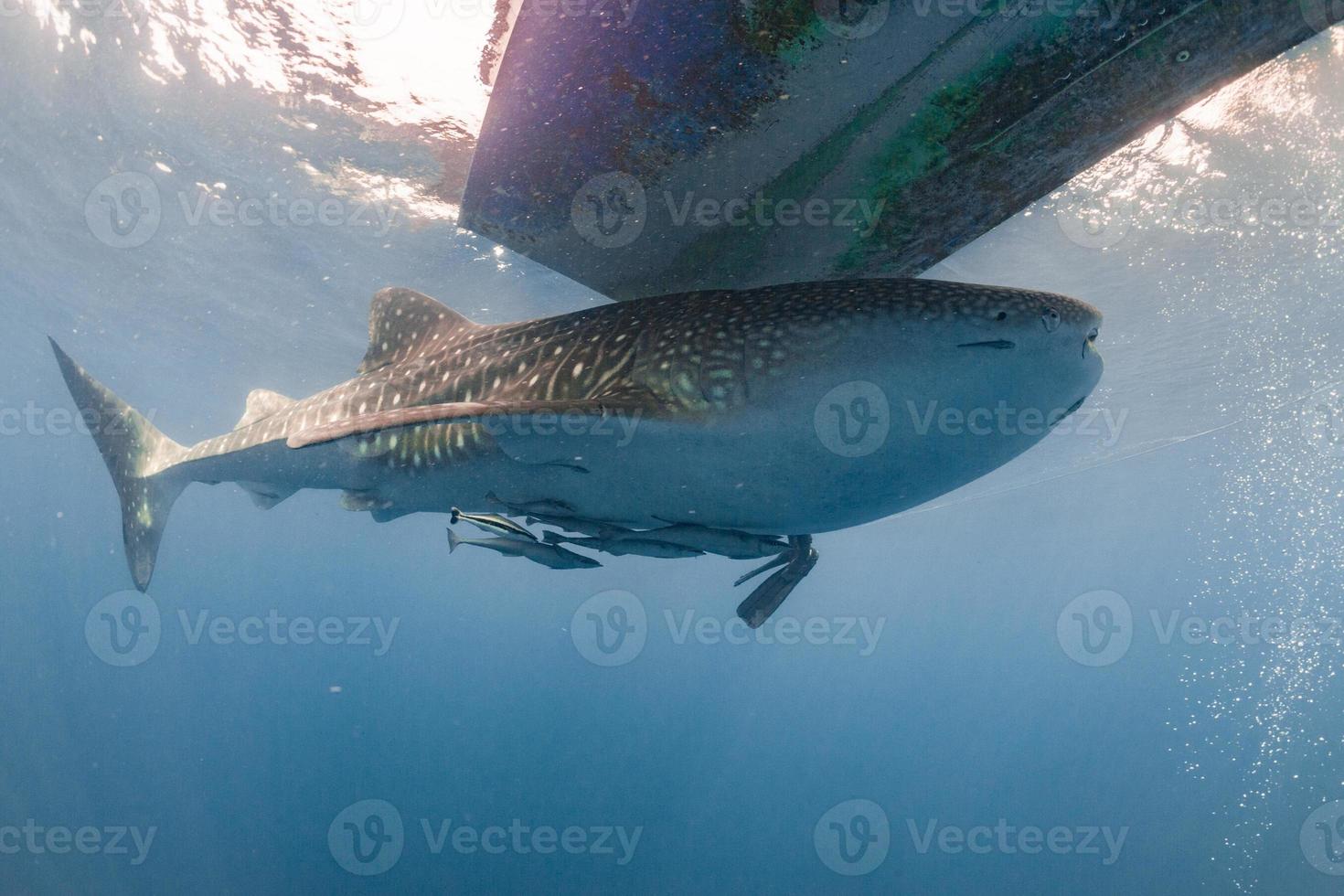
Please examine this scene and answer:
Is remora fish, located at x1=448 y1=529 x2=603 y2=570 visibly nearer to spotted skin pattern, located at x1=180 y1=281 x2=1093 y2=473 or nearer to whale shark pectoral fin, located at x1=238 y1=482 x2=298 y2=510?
spotted skin pattern, located at x1=180 y1=281 x2=1093 y2=473

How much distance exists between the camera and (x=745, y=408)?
310 centimetres

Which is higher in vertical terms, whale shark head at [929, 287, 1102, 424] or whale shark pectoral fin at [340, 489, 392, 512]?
whale shark head at [929, 287, 1102, 424]

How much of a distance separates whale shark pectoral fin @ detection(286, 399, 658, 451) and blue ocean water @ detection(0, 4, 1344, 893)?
21.4 ft

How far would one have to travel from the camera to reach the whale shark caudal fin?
645 cm

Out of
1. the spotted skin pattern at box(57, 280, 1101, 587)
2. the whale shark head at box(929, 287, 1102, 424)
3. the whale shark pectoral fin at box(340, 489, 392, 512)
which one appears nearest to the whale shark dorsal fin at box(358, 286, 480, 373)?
the spotted skin pattern at box(57, 280, 1101, 587)

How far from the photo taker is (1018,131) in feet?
11.9

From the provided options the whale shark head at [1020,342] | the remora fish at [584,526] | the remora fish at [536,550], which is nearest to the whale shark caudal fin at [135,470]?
the remora fish at [536,550]

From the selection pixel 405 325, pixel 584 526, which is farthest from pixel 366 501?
pixel 584 526

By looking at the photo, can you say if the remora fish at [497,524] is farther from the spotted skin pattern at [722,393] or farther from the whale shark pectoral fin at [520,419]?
the whale shark pectoral fin at [520,419]

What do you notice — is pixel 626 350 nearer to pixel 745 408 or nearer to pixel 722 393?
pixel 722 393

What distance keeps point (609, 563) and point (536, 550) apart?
70.7m

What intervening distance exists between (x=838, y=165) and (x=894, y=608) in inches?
4853

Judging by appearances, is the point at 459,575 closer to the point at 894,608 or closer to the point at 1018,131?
the point at 894,608

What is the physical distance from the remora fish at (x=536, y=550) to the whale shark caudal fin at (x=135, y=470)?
4.43 metres
